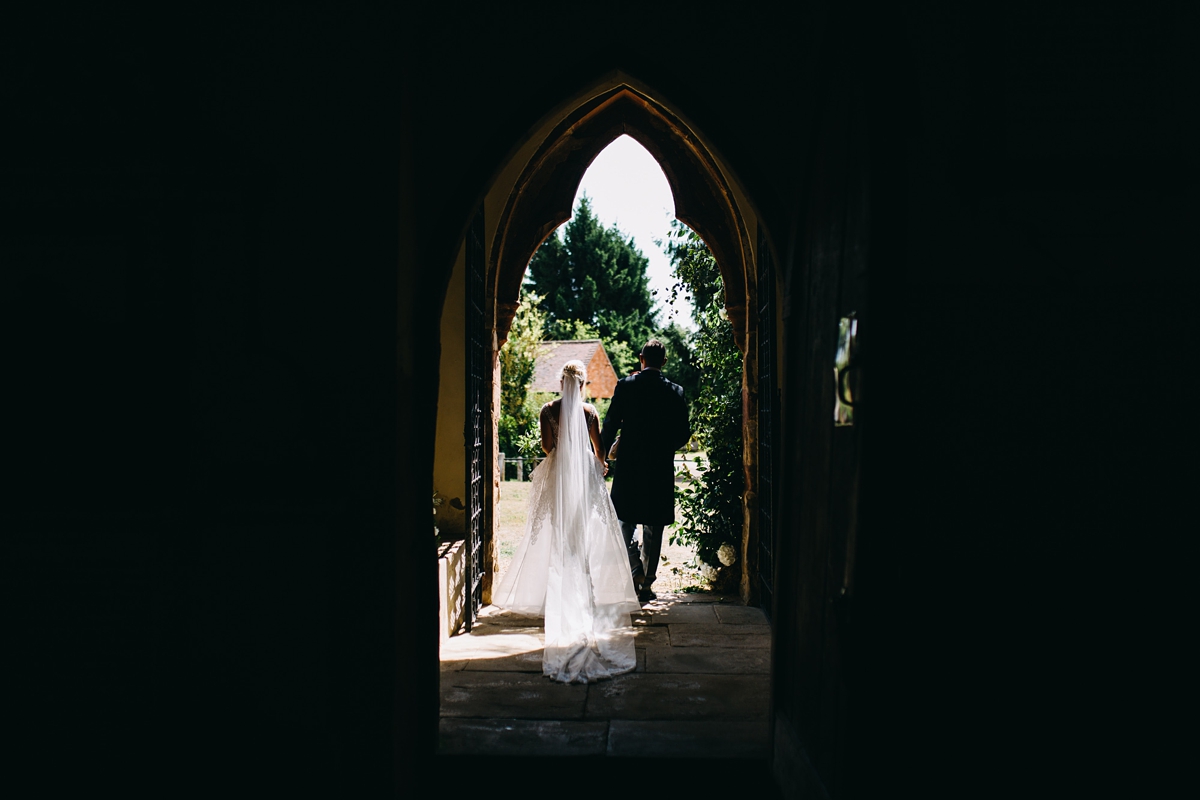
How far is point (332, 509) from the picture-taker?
232cm

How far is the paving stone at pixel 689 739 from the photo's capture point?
9.95 ft

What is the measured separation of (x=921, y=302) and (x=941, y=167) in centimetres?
38

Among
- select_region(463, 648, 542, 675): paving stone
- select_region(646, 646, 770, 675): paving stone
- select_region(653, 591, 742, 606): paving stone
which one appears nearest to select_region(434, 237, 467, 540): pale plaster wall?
select_region(463, 648, 542, 675): paving stone

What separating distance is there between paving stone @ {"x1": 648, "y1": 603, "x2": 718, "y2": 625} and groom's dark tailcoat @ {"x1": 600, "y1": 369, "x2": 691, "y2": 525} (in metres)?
0.68

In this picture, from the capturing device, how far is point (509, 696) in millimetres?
3910

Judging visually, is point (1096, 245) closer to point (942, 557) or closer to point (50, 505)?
point (942, 557)

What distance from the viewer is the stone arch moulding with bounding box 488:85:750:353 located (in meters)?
5.82

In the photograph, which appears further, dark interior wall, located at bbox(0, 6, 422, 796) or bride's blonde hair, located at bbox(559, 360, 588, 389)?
bride's blonde hair, located at bbox(559, 360, 588, 389)

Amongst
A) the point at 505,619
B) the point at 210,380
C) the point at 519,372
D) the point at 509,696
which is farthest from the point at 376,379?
the point at 519,372

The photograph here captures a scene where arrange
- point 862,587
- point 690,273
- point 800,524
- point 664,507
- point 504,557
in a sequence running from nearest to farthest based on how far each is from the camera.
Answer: point 862,587 → point 800,524 → point 664,507 → point 690,273 → point 504,557

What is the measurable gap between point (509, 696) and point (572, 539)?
1.47 metres

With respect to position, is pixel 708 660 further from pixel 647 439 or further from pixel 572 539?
pixel 647 439

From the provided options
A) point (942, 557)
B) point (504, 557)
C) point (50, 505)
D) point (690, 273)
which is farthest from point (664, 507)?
point (50, 505)

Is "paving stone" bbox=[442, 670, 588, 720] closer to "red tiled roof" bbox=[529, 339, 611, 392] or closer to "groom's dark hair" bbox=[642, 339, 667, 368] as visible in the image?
"groom's dark hair" bbox=[642, 339, 667, 368]
